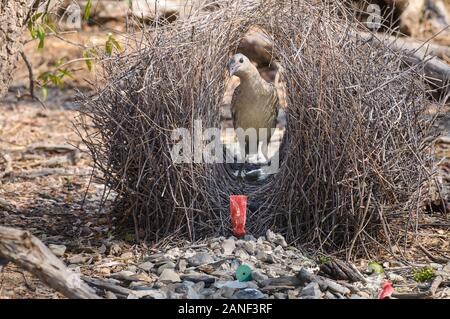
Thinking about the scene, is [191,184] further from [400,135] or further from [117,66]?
[400,135]

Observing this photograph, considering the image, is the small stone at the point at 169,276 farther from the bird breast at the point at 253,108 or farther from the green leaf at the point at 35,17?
the green leaf at the point at 35,17

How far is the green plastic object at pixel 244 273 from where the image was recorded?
3.71m

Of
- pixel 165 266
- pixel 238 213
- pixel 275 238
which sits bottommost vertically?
pixel 165 266

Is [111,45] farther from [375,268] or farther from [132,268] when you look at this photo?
[375,268]

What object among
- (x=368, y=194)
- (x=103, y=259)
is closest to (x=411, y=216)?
(x=368, y=194)

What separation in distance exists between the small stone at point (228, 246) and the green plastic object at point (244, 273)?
31cm

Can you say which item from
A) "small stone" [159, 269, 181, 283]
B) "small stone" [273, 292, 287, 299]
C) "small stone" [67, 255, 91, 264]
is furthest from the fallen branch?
"small stone" [67, 255, 91, 264]

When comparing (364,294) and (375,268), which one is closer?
(364,294)

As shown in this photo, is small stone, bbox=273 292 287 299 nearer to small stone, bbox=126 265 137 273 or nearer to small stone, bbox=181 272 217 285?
small stone, bbox=181 272 217 285

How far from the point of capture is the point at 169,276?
3742 mm

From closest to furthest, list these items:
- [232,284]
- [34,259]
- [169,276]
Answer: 1. [34,259]
2. [232,284]
3. [169,276]

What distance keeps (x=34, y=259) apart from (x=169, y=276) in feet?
2.83

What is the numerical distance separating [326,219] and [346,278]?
462 mm

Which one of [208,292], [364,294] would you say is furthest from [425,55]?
[208,292]
